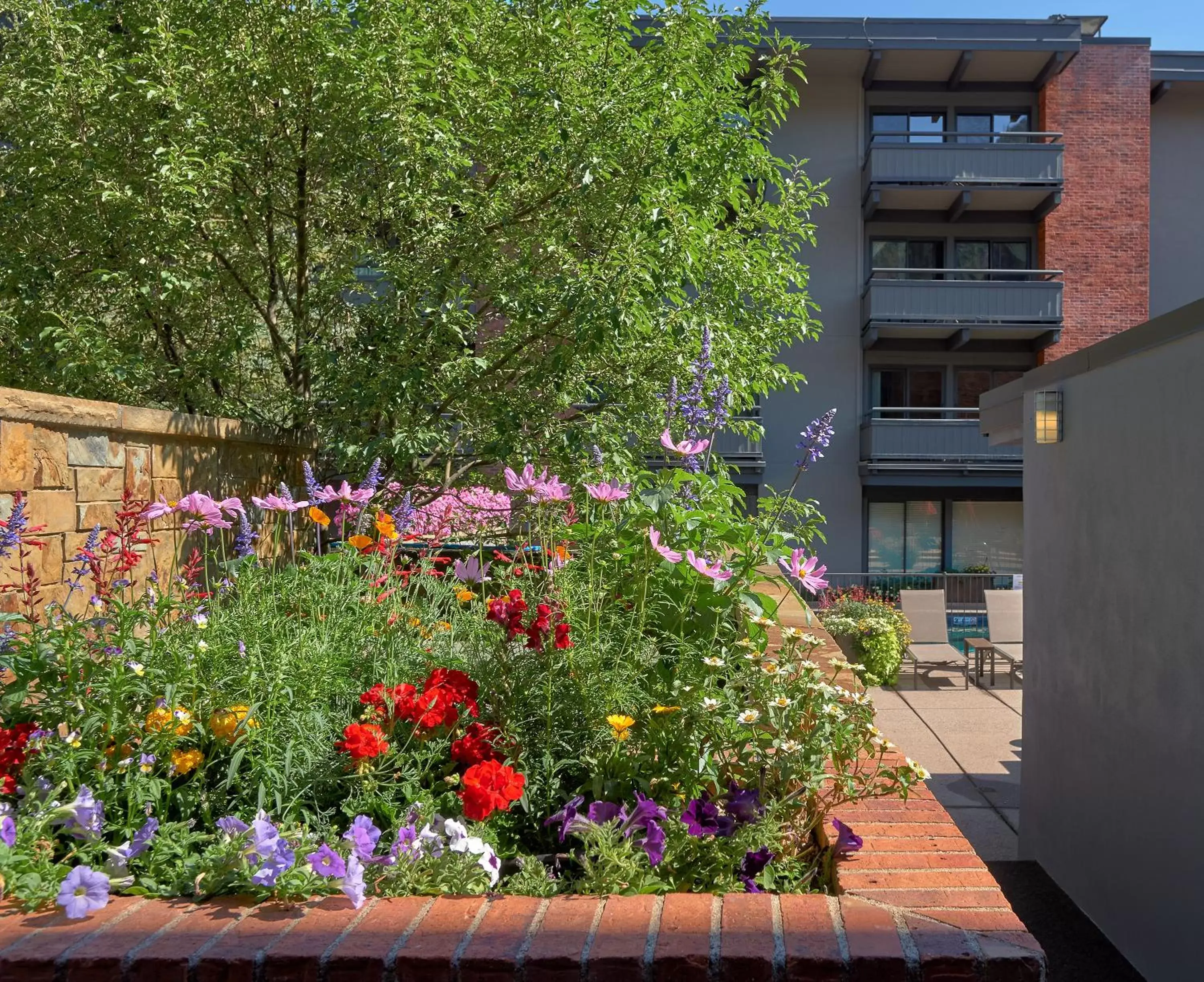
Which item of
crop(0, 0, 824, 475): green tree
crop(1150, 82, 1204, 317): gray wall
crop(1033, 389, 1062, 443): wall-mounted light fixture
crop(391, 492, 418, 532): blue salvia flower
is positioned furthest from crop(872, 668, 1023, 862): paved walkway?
crop(1150, 82, 1204, 317): gray wall

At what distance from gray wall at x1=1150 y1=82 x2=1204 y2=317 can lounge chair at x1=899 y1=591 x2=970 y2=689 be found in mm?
9533

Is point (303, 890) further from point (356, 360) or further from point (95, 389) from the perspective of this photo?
point (95, 389)

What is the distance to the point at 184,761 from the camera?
198 cm

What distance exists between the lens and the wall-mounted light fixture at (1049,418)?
6.08 m

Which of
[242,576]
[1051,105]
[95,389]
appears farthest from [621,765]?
[1051,105]

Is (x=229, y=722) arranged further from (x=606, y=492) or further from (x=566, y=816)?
(x=606, y=492)

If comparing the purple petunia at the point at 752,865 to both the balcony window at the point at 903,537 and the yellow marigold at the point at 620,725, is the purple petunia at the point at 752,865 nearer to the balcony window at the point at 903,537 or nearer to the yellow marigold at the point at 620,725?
the yellow marigold at the point at 620,725

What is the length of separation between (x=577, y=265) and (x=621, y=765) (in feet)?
11.6

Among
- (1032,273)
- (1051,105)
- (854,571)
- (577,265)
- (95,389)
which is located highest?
(1051,105)

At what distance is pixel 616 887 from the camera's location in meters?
1.87

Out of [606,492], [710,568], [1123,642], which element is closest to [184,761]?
[606,492]

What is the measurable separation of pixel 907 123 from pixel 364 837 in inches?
750

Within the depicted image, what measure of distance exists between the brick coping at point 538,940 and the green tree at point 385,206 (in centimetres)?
322

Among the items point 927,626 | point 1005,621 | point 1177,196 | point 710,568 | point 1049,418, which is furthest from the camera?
point 1177,196
